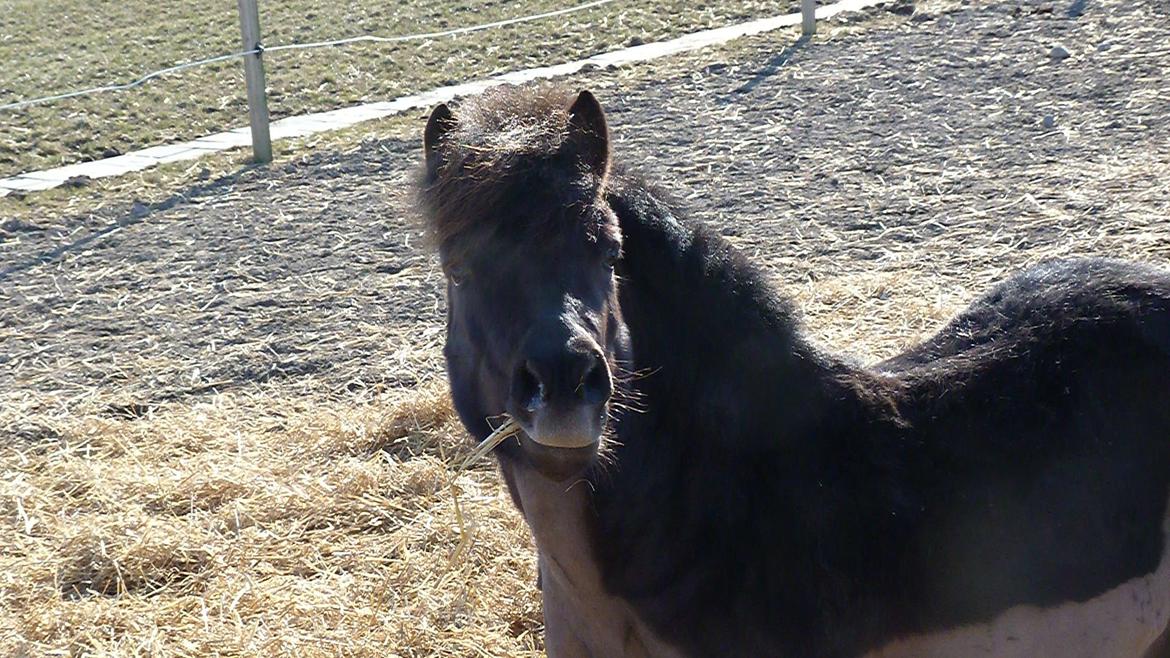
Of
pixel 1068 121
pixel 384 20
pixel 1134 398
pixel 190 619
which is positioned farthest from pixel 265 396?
pixel 384 20

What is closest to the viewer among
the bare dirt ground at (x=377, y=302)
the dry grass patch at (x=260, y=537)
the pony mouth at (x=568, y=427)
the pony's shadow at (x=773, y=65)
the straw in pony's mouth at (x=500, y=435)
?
the pony mouth at (x=568, y=427)

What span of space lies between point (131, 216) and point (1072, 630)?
694 centimetres

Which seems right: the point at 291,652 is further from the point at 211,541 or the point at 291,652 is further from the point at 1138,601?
the point at 1138,601

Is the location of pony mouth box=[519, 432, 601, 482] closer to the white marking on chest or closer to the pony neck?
the pony neck

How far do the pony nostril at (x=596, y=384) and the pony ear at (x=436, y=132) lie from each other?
63cm

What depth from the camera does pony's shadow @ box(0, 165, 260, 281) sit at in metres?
7.72

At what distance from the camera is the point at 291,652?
3959 mm

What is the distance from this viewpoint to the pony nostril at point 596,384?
7.67ft

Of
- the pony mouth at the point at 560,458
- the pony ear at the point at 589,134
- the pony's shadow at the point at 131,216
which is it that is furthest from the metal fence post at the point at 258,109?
the pony mouth at the point at 560,458

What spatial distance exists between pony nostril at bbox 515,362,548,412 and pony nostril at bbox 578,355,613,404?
7 centimetres

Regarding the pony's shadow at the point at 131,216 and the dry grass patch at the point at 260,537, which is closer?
the dry grass patch at the point at 260,537

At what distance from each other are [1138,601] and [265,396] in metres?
3.91

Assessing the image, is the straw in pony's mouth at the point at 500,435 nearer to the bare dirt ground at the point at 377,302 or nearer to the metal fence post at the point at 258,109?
the bare dirt ground at the point at 377,302

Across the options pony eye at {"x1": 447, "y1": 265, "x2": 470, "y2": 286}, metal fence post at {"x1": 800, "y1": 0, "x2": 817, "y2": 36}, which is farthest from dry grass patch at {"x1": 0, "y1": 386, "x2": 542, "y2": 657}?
metal fence post at {"x1": 800, "y1": 0, "x2": 817, "y2": 36}
